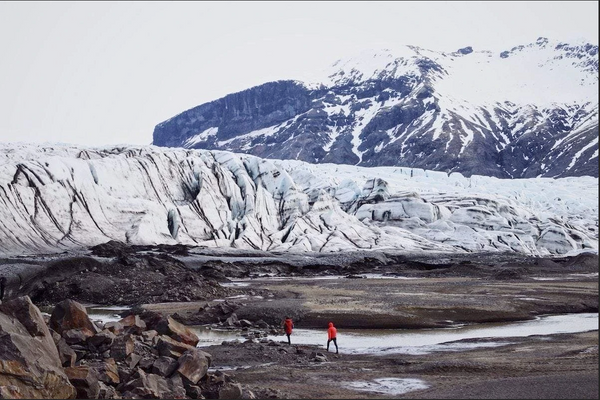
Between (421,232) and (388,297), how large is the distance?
62523mm

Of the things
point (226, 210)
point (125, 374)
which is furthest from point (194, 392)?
point (226, 210)

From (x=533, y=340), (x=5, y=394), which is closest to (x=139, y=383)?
(x=5, y=394)

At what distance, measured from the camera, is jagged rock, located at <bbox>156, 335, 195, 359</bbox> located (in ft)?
64.7

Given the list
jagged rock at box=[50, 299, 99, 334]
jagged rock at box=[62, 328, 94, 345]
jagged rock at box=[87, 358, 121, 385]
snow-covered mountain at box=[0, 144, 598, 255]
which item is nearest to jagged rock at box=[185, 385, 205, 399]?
jagged rock at box=[87, 358, 121, 385]

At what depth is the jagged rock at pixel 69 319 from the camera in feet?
70.2

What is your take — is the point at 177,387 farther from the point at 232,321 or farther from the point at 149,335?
the point at 232,321

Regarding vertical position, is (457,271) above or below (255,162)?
below

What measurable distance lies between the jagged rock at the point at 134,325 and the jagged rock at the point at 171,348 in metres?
2.57

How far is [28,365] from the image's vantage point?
16156 millimetres

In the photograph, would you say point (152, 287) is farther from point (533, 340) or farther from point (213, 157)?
point (213, 157)

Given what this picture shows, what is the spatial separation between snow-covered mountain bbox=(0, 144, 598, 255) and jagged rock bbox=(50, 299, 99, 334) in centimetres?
4754

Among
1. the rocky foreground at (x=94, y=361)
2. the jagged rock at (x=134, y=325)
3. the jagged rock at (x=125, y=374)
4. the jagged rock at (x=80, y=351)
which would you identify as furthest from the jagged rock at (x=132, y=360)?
the jagged rock at (x=134, y=325)

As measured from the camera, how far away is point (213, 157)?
352 feet

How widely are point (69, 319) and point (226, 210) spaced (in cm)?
7064
